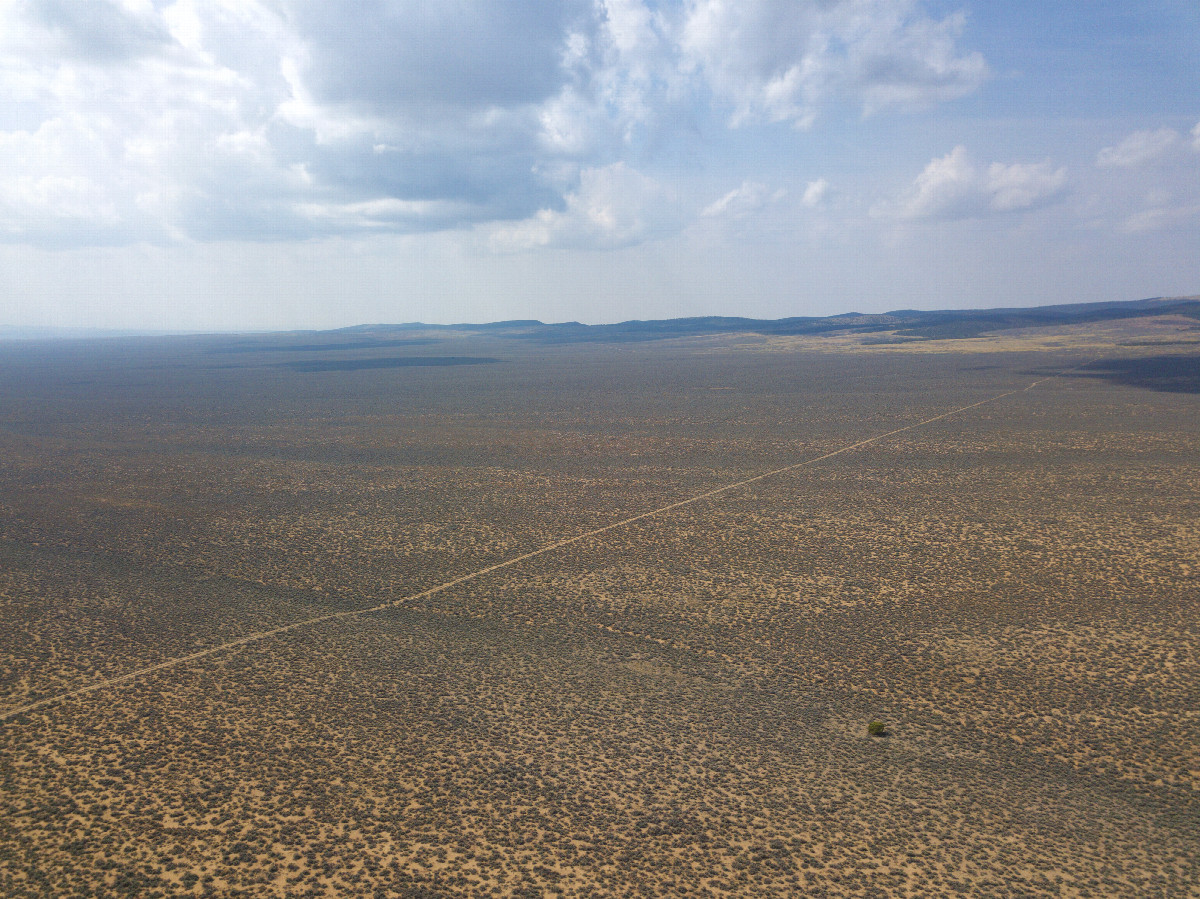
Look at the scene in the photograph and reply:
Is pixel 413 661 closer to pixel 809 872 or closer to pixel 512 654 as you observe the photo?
pixel 512 654

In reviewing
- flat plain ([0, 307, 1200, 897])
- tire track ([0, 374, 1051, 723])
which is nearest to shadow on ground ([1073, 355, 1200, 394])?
flat plain ([0, 307, 1200, 897])

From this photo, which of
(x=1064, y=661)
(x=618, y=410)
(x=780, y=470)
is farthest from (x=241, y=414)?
(x=1064, y=661)

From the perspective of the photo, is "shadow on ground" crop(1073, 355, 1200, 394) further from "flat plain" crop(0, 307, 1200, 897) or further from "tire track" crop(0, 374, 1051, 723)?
"tire track" crop(0, 374, 1051, 723)

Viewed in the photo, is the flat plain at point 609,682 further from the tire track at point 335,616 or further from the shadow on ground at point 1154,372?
the shadow on ground at point 1154,372

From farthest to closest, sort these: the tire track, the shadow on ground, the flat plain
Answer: the shadow on ground
the tire track
the flat plain

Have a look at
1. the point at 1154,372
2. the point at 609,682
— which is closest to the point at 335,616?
the point at 609,682

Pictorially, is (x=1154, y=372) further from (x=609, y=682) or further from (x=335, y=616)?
(x=335, y=616)
